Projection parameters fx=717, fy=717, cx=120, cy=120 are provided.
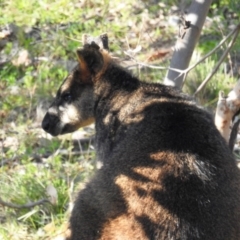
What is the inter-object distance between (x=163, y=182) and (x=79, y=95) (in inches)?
82.1

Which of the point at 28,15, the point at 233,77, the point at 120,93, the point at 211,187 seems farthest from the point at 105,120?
the point at 28,15

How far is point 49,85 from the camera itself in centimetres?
919

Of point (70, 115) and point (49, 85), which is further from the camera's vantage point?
point (49, 85)

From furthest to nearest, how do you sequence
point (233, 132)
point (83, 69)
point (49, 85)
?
1. point (49, 85)
2. point (83, 69)
3. point (233, 132)

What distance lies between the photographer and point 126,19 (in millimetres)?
10703

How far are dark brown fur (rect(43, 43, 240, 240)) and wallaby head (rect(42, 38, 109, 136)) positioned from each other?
28.0 inches

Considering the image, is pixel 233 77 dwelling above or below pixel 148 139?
below

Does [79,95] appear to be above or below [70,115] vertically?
above

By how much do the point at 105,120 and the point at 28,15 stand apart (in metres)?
A: 5.22

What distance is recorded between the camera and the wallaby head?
6.18m

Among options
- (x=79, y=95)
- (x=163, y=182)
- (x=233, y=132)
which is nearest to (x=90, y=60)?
(x=79, y=95)

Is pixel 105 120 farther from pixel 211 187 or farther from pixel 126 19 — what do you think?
pixel 126 19

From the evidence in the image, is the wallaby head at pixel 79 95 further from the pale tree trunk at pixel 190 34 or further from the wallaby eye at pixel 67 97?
the pale tree trunk at pixel 190 34

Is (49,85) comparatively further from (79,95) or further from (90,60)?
(90,60)
